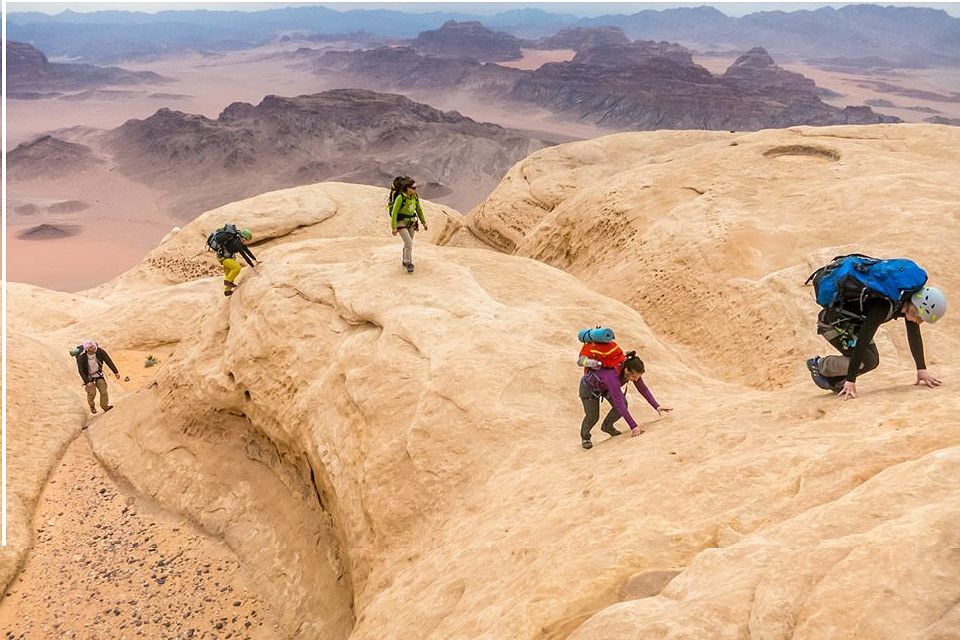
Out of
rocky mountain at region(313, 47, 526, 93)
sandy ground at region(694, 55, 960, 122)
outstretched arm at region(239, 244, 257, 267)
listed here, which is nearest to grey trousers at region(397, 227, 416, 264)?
outstretched arm at region(239, 244, 257, 267)

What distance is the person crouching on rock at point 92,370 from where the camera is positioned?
11703 mm

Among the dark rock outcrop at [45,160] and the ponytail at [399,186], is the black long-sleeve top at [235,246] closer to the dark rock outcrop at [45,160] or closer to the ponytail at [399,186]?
the ponytail at [399,186]

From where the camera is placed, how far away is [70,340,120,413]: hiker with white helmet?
38.4 ft

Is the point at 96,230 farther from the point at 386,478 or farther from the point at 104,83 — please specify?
the point at 104,83

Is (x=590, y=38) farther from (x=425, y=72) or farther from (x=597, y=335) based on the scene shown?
(x=597, y=335)

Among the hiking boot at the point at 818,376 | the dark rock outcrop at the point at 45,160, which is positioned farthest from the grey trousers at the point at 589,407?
the dark rock outcrop at the point at 45,160

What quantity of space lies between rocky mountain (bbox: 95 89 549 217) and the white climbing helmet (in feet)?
209

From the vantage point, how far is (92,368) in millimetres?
11797

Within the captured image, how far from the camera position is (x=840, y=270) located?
517 cm

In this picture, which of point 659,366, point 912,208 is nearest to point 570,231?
point 912,208

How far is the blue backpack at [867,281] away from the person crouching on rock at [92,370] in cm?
1148

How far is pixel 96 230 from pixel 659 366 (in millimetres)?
70809

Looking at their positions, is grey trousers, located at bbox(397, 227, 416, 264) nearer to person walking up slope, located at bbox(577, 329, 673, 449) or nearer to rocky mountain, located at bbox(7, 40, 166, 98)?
person walking up slope, located at bbox(577, 329, 673, 449)

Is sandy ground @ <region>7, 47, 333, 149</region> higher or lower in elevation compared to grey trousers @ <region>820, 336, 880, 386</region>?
lower
